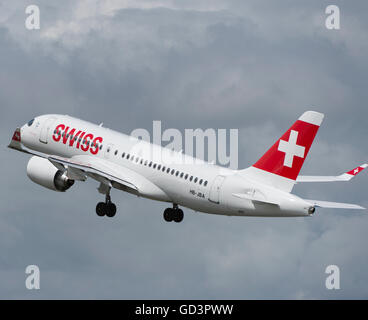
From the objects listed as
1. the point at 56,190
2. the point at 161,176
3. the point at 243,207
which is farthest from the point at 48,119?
the point at 243,207

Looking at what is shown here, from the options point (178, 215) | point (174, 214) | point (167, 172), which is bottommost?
point (178, 215)

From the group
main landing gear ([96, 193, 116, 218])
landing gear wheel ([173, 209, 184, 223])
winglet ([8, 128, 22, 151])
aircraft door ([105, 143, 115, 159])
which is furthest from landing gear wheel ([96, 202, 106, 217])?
winglet ([8, 128, 22, 151])

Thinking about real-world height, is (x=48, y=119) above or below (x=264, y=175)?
above

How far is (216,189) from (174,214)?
6459 millimetres

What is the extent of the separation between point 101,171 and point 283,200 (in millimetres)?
13782

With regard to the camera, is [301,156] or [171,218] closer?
[301,156]

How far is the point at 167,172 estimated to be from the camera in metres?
73.5

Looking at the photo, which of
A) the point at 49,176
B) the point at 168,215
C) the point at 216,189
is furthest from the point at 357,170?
the point at 49,176

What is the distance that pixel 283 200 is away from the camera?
222 ft

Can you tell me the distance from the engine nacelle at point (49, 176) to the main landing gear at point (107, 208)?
9.22ft

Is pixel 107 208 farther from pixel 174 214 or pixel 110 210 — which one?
pixel 174 214

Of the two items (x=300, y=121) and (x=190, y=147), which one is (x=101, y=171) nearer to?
(x=190, y=147)

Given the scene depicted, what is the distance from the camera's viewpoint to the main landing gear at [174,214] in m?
76.1

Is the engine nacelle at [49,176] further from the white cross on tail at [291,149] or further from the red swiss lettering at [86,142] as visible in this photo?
the white cross on tail at [291,149]
